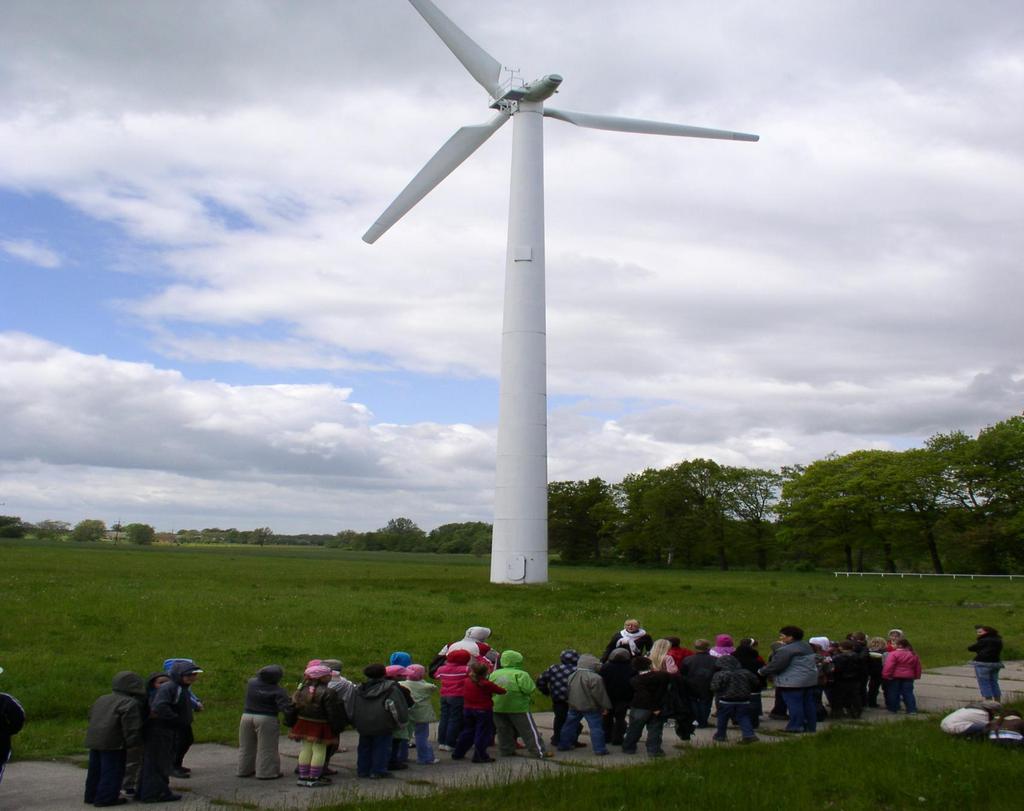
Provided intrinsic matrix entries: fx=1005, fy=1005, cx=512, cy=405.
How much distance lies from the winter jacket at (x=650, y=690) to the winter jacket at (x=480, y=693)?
1855mm

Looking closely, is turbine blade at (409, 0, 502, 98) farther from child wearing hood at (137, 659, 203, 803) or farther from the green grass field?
child wearing hood at (137, 659, 203, 803)

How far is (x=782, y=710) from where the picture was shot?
55.3 feet

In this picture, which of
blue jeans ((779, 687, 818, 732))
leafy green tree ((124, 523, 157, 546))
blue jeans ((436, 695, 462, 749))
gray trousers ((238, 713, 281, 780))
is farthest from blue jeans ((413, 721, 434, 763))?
leafy green tree ((124, 523, 157, 546))

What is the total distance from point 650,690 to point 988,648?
679cm

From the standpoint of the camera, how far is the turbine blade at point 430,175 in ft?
153

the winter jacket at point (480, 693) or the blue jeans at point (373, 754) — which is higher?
the winter jacket at point (480, 693)

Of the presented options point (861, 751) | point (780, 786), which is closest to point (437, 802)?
point (780, 786)

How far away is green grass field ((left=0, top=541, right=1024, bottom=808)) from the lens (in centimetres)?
1238

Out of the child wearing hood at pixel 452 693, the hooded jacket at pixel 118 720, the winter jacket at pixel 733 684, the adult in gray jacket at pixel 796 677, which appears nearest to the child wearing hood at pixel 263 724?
the hooded jacket at pixel 118 720

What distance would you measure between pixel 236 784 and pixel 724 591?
121 feet

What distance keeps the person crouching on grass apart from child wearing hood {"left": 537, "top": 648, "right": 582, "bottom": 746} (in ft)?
10.3

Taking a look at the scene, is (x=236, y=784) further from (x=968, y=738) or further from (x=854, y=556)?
(x=854, y=556)

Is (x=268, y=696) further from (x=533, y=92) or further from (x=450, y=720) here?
Result: (x=533, y=92)

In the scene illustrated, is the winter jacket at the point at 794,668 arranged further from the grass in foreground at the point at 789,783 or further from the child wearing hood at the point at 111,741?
the child wearing hood at the point at 111,741
